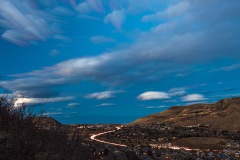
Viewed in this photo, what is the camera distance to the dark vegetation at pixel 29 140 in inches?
415

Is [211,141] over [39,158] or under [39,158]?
over

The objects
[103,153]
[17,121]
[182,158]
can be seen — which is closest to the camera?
[17,121]

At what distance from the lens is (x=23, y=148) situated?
10625mm

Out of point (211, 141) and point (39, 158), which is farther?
point (211, 141)

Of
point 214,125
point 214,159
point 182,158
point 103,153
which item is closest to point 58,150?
point 103,153

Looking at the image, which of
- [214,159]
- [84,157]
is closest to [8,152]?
[84,157]

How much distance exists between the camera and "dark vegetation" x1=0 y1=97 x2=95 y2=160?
34.6ft

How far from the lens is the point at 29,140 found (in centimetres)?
1125

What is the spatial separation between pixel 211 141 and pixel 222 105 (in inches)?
3590

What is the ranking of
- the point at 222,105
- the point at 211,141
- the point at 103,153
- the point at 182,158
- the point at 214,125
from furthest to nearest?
1. the point at 222,105
2. the point at 214,125
3. the point at 211,141
4. the point at 182,158
5. the point at 103,153

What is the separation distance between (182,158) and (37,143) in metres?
19.5

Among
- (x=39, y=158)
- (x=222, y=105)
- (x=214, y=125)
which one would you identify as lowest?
(x=39, y=158)

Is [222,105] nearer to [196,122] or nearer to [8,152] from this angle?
[196,122]

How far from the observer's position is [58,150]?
12023 mm
